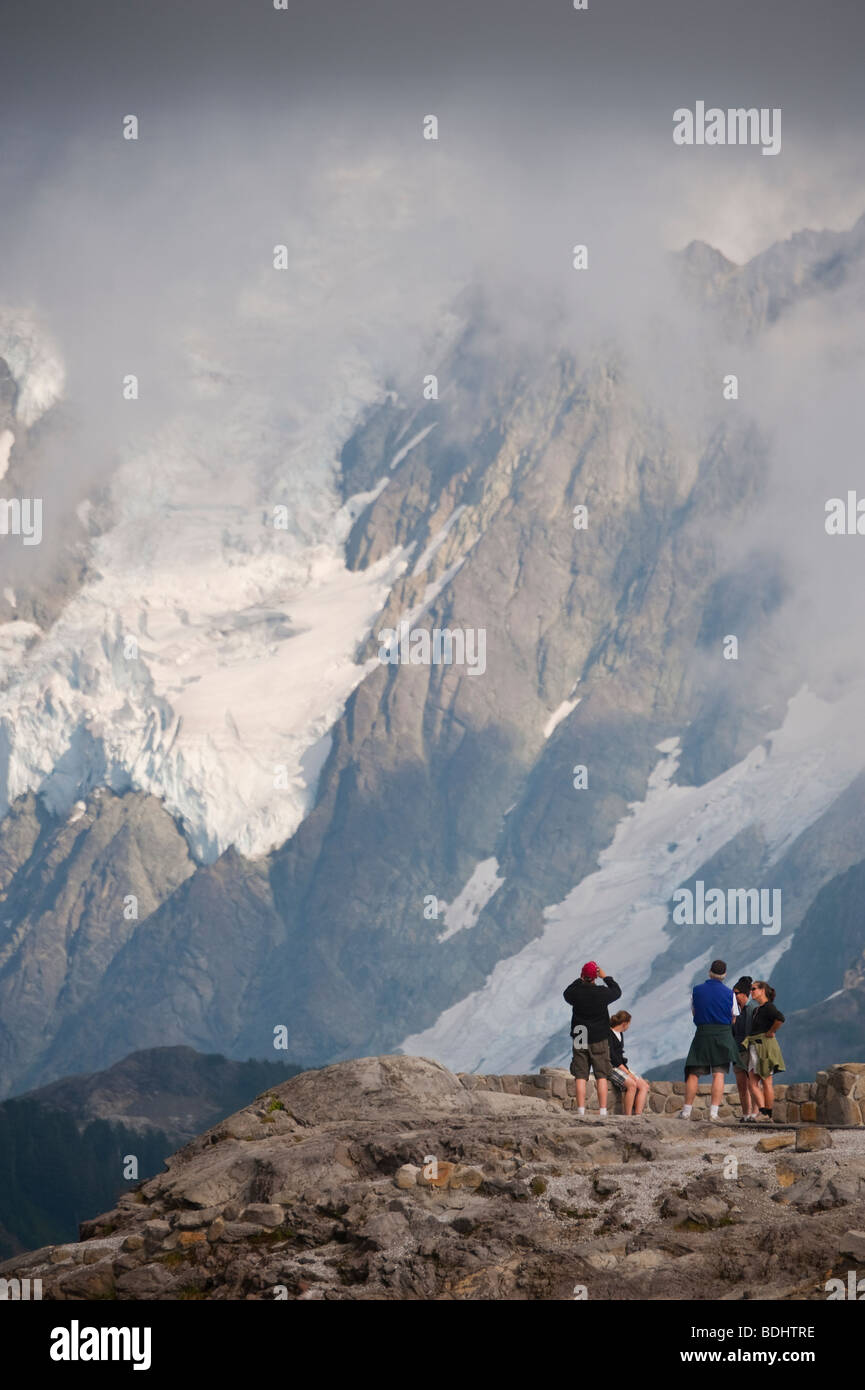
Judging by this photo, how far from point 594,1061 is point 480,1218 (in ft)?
31.8

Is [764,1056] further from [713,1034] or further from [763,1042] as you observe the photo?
[713,1034]

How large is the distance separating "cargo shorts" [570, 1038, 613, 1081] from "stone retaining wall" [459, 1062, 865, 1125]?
7.84ft

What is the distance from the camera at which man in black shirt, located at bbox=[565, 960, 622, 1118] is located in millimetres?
41781

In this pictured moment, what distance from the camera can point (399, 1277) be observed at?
105 ft

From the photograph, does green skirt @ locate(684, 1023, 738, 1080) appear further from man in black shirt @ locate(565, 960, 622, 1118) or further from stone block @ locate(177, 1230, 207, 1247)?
stone block @ locate(177, 1230, 207, 1247)

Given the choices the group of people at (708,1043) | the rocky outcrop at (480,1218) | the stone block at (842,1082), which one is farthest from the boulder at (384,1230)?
the stone block at (842,1082)

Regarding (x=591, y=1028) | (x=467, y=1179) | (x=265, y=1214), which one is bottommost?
(x=265, y=1214)

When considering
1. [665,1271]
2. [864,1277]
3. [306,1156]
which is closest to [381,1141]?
[306,1156]

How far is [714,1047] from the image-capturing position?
137 feet

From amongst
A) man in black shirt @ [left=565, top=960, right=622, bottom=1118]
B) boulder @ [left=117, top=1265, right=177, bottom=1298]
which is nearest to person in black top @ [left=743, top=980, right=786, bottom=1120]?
man in black shirt @ [left=565, top=960, right=622, bottom=1118]

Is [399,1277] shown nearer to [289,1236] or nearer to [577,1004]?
[289,1236]

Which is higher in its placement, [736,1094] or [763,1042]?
[763,1042]

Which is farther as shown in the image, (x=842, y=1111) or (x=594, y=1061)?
(x=594, y=1061)

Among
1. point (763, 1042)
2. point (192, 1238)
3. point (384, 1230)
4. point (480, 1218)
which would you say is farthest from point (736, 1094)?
point (192, 1238)
